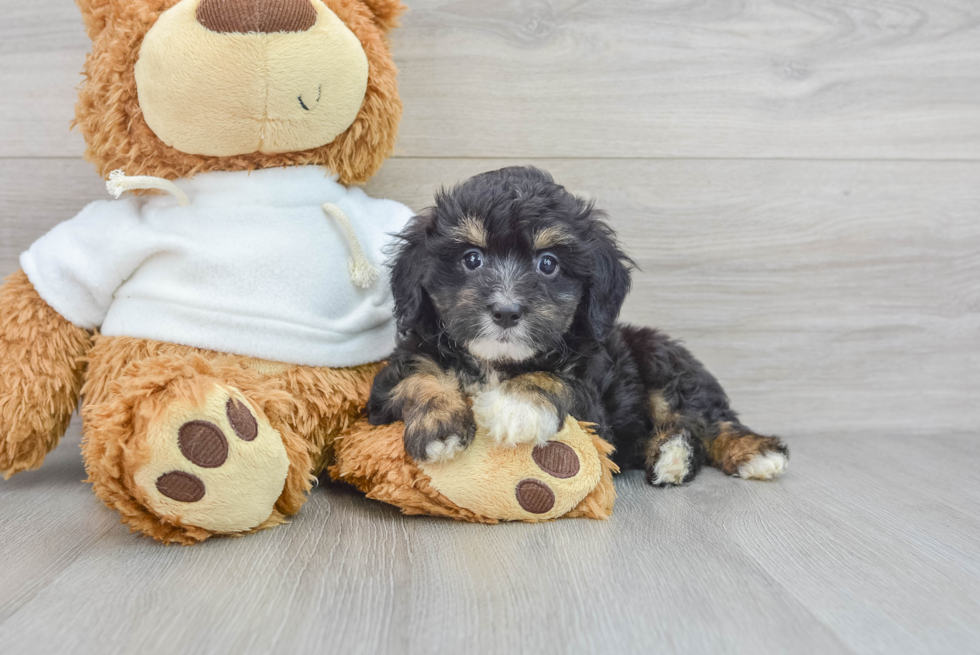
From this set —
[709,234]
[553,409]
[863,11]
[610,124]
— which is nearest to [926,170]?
[863,11]

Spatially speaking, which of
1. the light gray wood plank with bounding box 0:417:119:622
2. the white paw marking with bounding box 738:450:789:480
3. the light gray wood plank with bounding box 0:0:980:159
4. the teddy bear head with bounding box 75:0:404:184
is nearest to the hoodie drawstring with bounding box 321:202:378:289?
the teddy bear head with bounding box 75:0:404:184

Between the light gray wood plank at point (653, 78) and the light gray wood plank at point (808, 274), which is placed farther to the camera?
the light gray wood plank at point (808, 274)

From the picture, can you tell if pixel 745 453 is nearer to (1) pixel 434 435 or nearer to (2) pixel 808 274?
(2) pixel 808 274

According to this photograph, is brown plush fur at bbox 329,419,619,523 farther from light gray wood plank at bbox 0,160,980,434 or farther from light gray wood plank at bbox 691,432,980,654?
light gray wood plank at bbox 0,160,980,434

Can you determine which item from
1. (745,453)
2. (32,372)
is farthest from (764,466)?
(32,372)

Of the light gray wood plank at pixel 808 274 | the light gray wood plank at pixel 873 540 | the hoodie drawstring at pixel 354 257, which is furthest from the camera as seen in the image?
the light gray wood plank at pixel 808 274

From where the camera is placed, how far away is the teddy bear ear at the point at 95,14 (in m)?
1.96

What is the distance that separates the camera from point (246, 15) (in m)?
1.84

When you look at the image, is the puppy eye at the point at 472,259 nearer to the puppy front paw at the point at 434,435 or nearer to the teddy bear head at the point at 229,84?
the puppy front paw at the point at 434,435

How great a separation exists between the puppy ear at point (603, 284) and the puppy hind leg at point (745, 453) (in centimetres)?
75

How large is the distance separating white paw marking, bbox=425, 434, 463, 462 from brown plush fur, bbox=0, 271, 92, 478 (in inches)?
43.0

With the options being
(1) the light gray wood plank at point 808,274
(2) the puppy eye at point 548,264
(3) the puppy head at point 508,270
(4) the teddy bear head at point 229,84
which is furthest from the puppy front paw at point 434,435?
(1) the light gray wood plank at point 808,274

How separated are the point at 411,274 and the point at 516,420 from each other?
468 mm

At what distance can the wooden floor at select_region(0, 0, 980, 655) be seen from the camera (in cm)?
173
